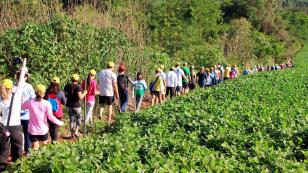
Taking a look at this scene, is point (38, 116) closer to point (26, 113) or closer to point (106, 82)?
point (26, 113)

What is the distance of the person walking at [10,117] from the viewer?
8095mm

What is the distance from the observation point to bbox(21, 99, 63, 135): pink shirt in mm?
8805

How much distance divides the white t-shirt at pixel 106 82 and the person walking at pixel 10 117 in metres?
5.14

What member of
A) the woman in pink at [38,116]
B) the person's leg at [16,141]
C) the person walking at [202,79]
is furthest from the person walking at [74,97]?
the person walking at [202,79]

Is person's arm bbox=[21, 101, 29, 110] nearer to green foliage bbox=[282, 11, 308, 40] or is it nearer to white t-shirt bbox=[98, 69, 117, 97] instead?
white t-shirt bbox=[98, 69, 117, 97]

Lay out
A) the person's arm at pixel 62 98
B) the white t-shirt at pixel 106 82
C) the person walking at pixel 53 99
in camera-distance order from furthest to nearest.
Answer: the white t-shirt at pixel 106 82 → the person's arm at pixel 62 98 → the person walking at pixel 53 99

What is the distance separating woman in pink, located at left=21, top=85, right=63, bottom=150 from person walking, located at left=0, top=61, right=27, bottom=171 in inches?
17.7

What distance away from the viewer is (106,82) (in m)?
13.5

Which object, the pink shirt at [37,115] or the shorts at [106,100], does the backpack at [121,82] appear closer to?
the shorts at [106,100]

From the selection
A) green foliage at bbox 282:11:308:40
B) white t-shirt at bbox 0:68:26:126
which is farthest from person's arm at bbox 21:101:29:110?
green foliage at bbox 282:11:308:40

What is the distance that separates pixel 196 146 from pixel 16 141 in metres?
3.46

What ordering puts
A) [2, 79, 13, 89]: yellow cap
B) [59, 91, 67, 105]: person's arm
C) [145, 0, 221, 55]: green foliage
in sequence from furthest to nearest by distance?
1. [145, 0, 221, 55]: green foliage
2. [59, 91, 67, 105]: person's arm
3. [2, 79, 13, 89]: yellow cap

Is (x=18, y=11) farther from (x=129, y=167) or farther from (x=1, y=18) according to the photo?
(x=129, y=167)

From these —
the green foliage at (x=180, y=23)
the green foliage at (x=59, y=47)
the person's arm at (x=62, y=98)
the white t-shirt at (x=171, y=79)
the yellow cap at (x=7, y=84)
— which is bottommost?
the white t-shirt at (x=171, y=79)
